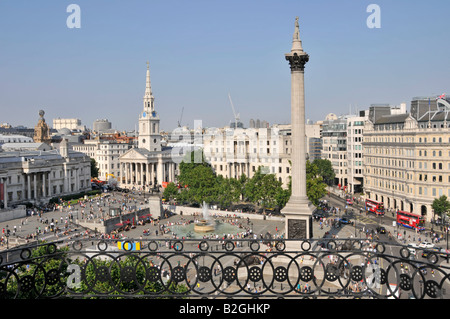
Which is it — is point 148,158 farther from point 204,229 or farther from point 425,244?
point 425,244

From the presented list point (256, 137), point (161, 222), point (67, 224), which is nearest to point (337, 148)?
point (256, 137)

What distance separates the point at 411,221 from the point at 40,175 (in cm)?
5637

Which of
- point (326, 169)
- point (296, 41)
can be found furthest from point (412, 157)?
point (296, 41)

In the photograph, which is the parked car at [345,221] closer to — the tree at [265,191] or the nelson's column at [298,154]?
the tree at [265,191]

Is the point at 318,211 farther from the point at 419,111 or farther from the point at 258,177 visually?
the point at 419,111

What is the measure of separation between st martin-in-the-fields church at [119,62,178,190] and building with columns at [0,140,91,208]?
12636 mm

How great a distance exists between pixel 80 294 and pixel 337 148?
80.1 meters

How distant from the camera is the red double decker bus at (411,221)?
44.8 metres

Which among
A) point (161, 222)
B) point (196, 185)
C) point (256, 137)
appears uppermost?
point (256, 137)

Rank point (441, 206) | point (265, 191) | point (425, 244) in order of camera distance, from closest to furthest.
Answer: point (425, 244), point (441, 206), point (265, 191)

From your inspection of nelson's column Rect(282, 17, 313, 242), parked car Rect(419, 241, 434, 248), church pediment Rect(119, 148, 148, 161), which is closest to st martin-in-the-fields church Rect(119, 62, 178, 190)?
church pediment Rect(119, 148, 148, 161)

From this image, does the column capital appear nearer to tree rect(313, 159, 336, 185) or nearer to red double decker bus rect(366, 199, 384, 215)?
red double decker bus rect(366, 199, 384, 215)

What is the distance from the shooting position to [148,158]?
3775 inches
